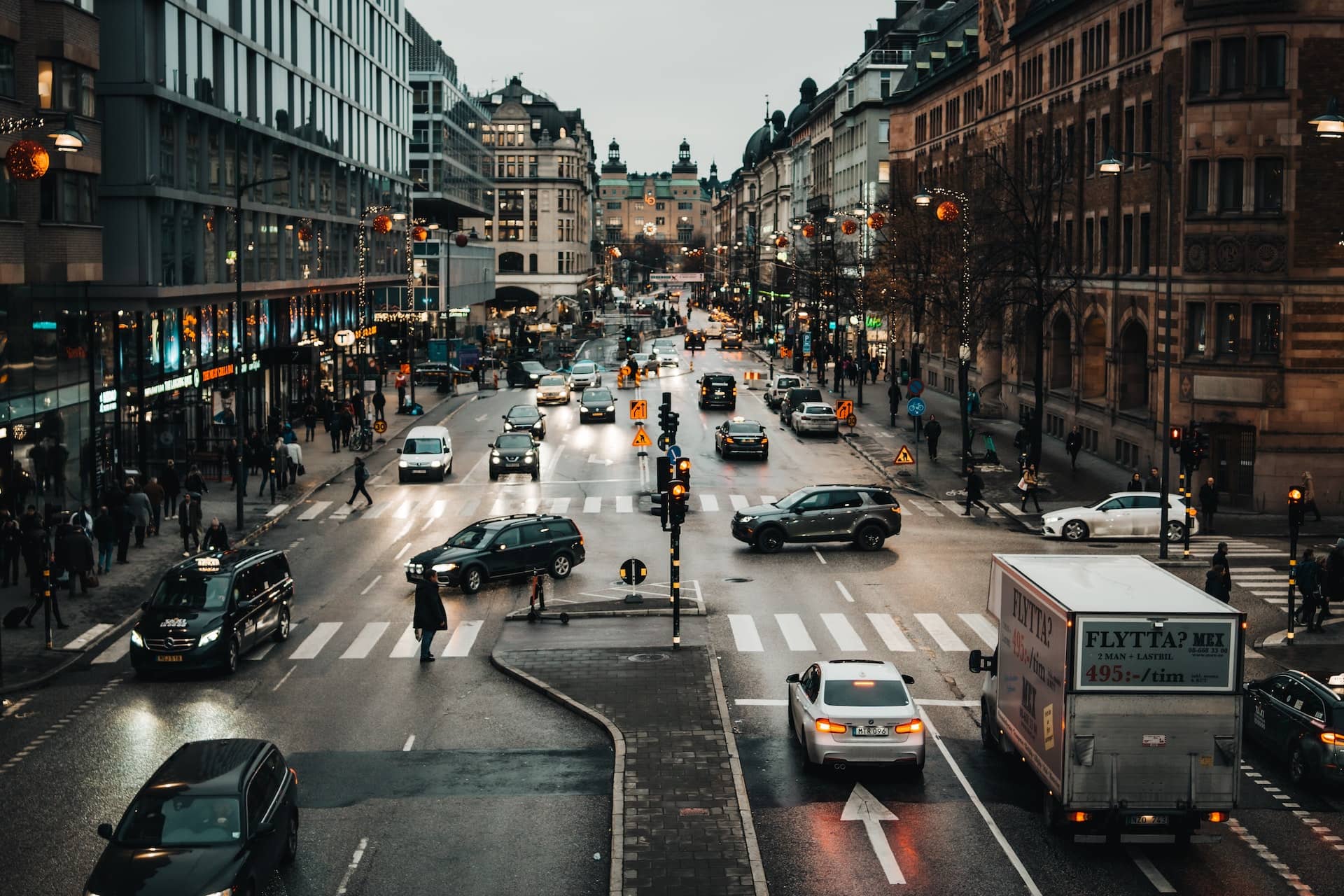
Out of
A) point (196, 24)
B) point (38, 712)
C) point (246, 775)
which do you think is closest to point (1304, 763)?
point (246, 775)

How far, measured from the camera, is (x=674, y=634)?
92.2 feet

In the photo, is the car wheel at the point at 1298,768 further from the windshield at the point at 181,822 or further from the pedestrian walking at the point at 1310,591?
the windshield at the point at 181,822

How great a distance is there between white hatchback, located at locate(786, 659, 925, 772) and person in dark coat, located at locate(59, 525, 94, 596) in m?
18.5

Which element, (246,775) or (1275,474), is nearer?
(246,775)

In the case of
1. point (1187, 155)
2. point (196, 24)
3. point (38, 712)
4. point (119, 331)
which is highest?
point (196, 24)

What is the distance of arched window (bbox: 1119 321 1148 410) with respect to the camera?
5444cm

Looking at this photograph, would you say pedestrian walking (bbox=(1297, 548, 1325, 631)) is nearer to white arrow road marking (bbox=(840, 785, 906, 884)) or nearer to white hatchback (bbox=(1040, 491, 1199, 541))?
white hatchback (bbox=(1040, 491, 1199, 541))

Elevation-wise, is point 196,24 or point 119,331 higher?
point 196,24

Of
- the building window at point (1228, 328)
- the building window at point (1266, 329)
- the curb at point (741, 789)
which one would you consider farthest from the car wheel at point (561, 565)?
the building window at point (1266, 329)

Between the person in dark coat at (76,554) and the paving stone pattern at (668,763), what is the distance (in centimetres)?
1089

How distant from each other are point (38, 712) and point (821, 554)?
20.6 metres

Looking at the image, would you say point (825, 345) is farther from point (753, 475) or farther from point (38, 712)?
point (38, 712)

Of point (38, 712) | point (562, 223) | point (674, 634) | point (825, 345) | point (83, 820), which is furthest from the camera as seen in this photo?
point (562, 223)

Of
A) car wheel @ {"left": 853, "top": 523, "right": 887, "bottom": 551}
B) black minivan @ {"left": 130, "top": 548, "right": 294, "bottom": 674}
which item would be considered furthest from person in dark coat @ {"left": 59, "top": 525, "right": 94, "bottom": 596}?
car wheel @ {"left": 853, "top": 523, "right": 887, "bottom": 551}
